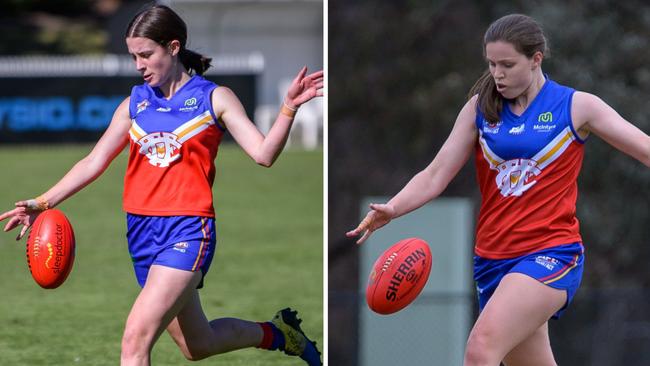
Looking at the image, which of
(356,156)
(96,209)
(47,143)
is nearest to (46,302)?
(96,209)

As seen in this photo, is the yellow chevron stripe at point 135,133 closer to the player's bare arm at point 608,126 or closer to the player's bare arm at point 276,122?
the player's bare arm at point 276,122

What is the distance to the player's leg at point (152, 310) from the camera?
16.4 ft

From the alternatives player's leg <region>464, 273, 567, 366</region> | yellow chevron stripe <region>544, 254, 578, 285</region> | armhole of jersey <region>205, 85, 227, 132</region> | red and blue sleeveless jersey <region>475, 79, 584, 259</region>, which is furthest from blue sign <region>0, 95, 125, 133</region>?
player's leg <region>464, 273, 567, 366</region>

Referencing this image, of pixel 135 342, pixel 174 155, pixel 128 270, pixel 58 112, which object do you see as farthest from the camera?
pixel 58 112

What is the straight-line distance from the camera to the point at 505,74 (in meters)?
4.92

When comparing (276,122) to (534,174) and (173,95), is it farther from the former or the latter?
(534,174)

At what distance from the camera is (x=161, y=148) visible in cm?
530

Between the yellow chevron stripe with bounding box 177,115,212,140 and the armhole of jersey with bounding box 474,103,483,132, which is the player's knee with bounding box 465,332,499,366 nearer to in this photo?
the armhole of jersey with bounding box 474,103,483,132

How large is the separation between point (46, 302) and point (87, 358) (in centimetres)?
284

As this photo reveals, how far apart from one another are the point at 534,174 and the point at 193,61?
158cm

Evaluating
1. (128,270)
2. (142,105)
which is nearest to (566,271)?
(142,105)

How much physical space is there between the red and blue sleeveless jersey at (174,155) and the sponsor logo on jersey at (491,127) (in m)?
1.13

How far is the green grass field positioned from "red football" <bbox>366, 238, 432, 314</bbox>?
2224 millimetres

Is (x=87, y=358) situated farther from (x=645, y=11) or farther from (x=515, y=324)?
(x=645, y=11)
